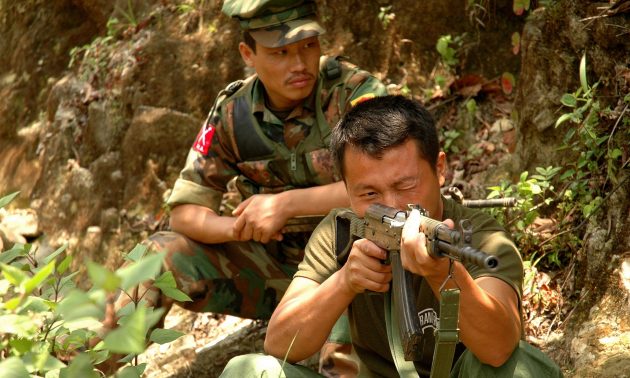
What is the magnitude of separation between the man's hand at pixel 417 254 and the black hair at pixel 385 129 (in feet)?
1.63

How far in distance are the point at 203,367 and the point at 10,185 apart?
13.3 feet

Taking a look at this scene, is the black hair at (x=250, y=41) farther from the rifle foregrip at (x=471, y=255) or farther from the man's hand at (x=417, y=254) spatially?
the rifle foregrip at (x=471, y=255)

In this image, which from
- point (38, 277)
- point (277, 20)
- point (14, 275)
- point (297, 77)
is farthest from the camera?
point (277, 20)

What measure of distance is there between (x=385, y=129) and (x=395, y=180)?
0.21 m

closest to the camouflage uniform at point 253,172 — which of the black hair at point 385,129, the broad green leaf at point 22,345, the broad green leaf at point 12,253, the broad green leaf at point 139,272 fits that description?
the black hair at point 385,129

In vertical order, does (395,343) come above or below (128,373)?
below

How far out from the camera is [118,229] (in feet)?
22.0

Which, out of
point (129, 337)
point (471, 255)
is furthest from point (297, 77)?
point (129, 337)

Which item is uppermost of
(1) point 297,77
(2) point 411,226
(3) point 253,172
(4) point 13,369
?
(4) point 13,369

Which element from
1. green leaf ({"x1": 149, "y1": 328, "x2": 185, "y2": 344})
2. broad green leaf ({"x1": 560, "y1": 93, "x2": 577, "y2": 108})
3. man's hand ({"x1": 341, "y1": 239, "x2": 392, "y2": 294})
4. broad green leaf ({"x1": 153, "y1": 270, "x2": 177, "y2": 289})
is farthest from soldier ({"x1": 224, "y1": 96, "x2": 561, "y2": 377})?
broad green leaf ({"x1": 560, "y1": 93, "x2": 577, "y2": 108})

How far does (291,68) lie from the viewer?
4.38 metres

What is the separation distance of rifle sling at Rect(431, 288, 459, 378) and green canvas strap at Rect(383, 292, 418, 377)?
0.13 metres

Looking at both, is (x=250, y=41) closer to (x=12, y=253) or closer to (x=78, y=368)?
(x=12, y=253)

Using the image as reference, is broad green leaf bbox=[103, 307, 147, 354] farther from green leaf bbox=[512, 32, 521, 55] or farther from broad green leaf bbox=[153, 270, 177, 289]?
green leaf bbox=[512, 32, 521, 55]
